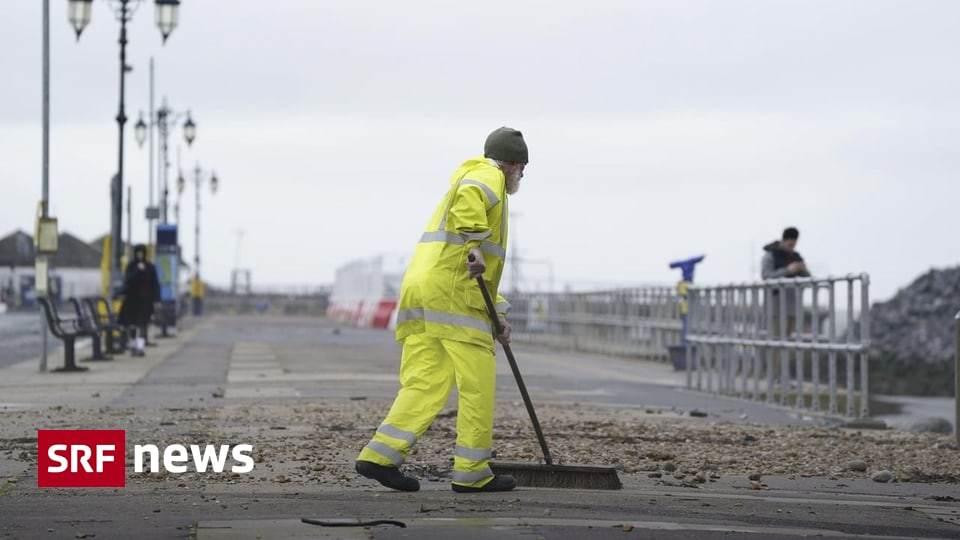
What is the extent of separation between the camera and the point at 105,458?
1045 centimetres

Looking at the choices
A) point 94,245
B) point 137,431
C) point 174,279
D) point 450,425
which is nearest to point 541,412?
point 450,425

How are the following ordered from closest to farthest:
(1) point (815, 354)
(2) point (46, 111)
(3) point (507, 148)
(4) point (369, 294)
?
(3) point (507, 148) → (1) point (815, 354) → (2) point (46, 111) → (4) point (369, 294)

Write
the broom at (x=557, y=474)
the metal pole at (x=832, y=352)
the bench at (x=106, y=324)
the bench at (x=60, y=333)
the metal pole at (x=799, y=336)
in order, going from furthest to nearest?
1. the bench at (x=106, y=324)
2. the bench at (x=60, y=333)
3. the metal pole at (x=799, y=336)
4. the metal pole at (x=832, y=352)
5. the broom at (x=557, y=474)

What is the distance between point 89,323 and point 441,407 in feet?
56.4

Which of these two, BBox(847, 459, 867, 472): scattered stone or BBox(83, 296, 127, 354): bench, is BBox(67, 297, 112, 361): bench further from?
BBox(847, 459, 867, 472): scattered stone

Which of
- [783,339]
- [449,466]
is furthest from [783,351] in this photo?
[449,466]

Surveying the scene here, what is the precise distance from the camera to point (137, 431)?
12.4 metres

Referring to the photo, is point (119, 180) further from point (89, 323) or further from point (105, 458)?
point (105, 458)

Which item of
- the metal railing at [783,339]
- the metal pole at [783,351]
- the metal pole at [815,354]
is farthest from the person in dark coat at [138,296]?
the metal pole at [815,354]

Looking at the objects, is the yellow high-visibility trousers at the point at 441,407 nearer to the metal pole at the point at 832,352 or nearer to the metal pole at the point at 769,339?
the metal pole at the point at 832,352

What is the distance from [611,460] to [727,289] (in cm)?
900

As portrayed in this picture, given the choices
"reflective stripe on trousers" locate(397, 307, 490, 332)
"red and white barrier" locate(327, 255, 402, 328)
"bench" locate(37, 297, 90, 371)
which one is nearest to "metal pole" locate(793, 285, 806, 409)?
"reflective stripe on trousers" locate(397, 307, 490, 332)

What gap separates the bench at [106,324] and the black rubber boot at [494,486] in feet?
54.7

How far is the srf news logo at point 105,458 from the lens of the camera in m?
9.39
